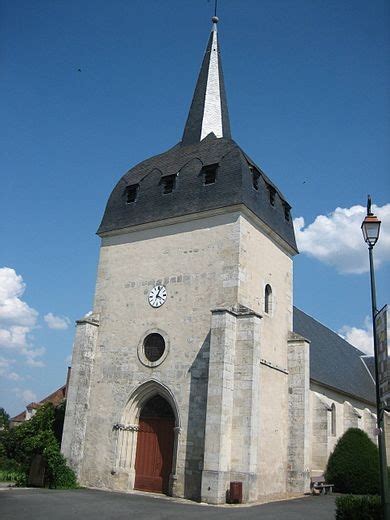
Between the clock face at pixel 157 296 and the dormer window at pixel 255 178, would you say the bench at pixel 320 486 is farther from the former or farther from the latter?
the dormer window at pixel 255 178

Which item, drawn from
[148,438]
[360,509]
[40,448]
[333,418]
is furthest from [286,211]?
[360,509]

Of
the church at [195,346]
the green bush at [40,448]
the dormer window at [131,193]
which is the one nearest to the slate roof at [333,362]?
the church at [195,346]

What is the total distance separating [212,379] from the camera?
1386cm

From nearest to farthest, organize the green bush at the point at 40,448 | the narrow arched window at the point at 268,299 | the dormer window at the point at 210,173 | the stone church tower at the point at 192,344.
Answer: the stone church tower at the point at 192,344 → the green bush at the point at 40,448 → the dormer window at the point at 210,173 → the narrow arched window at the point at 268,299

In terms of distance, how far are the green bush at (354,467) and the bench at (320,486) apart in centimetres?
64

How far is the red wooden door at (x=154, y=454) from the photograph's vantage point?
1518 cm

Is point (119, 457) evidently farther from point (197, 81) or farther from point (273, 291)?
point (197, 81)

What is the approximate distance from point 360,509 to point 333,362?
17286 millimetres

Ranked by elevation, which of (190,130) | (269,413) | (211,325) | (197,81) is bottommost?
(269,413)

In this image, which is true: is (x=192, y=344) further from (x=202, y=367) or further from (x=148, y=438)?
(x=148, y=438)

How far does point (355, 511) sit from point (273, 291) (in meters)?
9.66

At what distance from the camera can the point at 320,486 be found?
16750mm

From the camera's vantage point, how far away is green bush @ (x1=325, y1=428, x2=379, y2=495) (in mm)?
17348

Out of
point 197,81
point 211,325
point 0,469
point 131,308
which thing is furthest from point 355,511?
point 197,81
